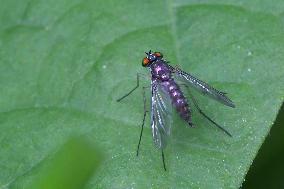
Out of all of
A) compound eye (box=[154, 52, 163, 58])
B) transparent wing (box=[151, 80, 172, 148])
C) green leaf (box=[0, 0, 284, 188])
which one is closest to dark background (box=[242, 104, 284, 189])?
green leaf (box=[0, 0, 284, 188])

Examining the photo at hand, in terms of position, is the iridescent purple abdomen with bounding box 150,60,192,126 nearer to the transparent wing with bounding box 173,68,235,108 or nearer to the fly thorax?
the fly thorax

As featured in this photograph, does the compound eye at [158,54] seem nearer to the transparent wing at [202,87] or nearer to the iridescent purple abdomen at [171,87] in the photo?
the iridescent purple abdomen at [171,87]

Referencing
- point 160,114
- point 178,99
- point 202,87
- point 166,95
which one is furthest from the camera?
point 166,95

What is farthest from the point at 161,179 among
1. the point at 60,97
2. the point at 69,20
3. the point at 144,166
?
the point at 69,20

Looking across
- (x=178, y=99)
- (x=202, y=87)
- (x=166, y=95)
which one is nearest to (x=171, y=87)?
(x=166, y=95)

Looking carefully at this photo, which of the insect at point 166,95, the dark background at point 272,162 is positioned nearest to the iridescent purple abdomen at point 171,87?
the insect at point 166,95

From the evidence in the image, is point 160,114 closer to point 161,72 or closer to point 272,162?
point 161,72
